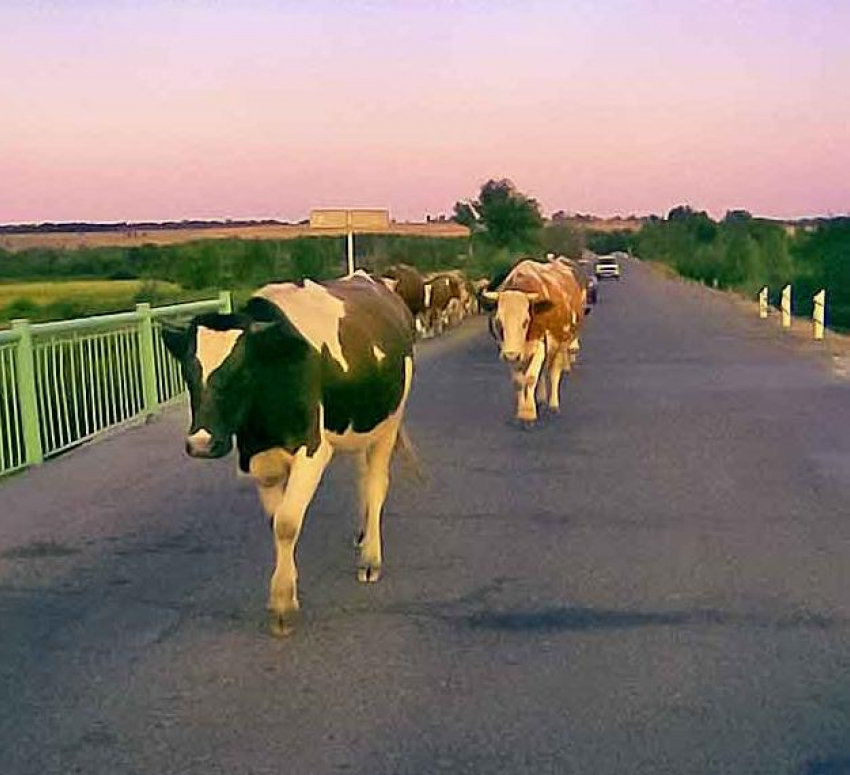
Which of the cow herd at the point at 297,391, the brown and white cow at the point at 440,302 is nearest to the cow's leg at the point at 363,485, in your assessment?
the cow herd at the point at 297,391

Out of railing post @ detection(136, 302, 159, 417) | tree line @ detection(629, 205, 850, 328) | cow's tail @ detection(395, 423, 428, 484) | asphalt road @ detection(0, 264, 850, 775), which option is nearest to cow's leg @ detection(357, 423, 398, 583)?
asphalt road @ detection(0, 264, 850, 775)

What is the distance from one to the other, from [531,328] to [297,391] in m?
8.93

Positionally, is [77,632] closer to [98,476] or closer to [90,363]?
[98,476]

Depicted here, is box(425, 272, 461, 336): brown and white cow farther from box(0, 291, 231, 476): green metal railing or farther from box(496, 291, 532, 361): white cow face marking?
box(496, 291, 532, 361): white cow face marking

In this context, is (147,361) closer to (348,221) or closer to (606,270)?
(348,221)

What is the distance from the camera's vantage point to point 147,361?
15633 mm

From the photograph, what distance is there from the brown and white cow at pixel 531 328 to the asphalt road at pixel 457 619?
1.97m

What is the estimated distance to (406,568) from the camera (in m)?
8.15

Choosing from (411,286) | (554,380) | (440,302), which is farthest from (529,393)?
(440,302)

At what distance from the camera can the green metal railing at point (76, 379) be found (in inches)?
481

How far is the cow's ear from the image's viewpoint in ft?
21.4

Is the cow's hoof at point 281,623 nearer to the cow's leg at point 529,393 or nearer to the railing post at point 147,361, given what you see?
the cow's leg at point 529,393

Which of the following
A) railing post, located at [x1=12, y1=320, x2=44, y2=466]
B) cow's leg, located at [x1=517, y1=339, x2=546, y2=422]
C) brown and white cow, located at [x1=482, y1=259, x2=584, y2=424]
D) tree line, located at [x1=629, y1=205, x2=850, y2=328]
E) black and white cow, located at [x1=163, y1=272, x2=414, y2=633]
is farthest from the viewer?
tree line, located at [x1=629, y1=205, x2=850, y2=328]

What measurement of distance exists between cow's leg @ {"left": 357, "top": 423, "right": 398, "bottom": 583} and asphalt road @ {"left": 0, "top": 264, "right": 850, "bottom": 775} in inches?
5.0
